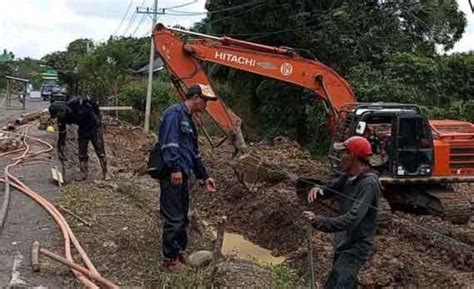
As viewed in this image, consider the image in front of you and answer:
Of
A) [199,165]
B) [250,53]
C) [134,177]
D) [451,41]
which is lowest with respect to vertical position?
[134,177]

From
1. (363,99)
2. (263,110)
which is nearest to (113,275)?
(363,99)

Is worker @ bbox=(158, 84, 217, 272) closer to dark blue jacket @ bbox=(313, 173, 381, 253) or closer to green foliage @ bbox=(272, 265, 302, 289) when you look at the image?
green foliage @ bbox=(272, 265, 302, 289)

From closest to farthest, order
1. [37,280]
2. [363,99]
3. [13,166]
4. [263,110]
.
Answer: [37,280], [13,166], [363,99], [263,110]

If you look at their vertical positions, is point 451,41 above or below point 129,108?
above

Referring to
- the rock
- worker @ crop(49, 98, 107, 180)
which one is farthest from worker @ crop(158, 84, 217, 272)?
worker @ crop(49, 98, 107, 180)

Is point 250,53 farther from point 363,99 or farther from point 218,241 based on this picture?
point 363,99

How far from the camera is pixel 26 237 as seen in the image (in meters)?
9.33

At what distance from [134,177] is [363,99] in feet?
37.7

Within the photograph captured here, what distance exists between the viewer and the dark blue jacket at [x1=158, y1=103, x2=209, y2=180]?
7.68 metres

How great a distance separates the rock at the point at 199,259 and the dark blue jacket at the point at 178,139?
0.94 meters

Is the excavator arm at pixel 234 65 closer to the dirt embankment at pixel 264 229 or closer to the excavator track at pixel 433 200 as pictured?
the dirt embankment at pixel 264 229

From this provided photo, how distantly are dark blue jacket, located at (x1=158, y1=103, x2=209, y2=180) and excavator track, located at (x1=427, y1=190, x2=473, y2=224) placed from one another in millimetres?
6576

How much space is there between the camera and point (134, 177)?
16984 mm

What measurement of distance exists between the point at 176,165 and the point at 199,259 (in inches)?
44.6
